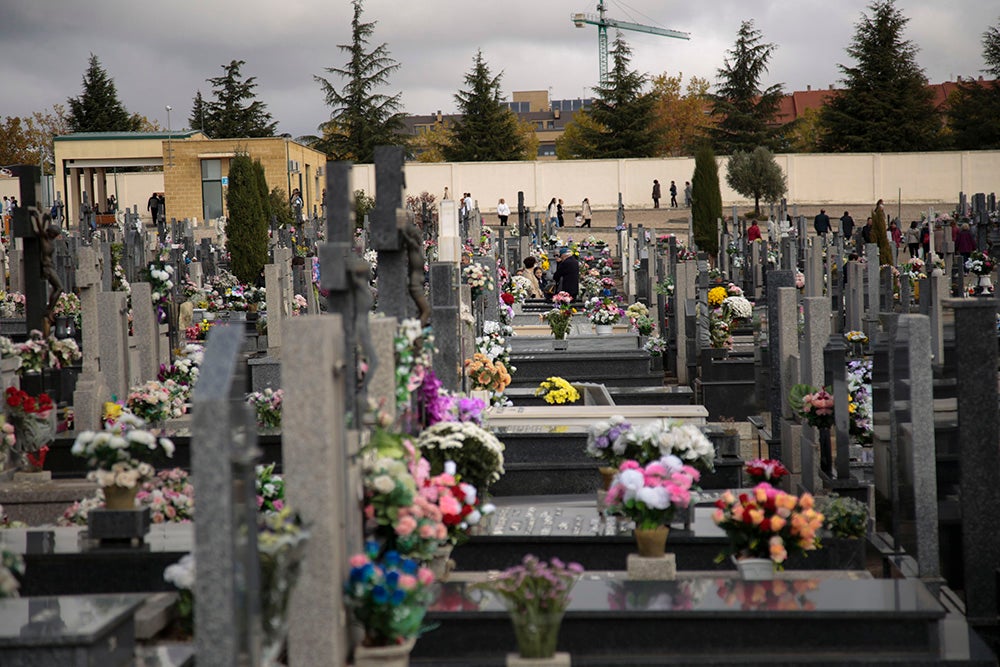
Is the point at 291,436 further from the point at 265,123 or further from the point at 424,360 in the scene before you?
the point at 265,123

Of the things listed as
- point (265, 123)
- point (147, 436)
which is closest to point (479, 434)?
point (147, 436)

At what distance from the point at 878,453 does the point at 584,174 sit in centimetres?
4441

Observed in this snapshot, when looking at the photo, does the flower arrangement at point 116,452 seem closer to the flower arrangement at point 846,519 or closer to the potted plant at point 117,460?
the potted plant at point 117,460

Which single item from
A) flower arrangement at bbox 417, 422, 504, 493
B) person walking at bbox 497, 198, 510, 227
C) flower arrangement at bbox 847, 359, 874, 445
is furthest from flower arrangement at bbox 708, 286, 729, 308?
person walking at bbox 497, 198, 510, 227

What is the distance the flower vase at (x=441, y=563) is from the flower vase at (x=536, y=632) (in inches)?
60.0

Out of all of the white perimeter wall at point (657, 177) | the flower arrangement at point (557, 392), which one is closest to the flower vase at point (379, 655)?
the flower arrangement at point (557, 392)

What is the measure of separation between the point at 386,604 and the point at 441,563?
1853mm

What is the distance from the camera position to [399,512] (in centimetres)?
566

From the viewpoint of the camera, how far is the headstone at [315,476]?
4.62 m

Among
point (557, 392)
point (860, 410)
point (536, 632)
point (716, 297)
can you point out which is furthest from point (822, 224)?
point (536, 632)

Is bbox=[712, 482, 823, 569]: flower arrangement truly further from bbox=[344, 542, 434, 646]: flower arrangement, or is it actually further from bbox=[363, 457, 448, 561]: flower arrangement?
bbox=[344, 542, 434, 646]: flower arrangement

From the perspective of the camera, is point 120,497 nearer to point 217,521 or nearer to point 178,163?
point 217,521

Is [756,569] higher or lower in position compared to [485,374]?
lower

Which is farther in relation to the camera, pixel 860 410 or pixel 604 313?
pixel 604 313
